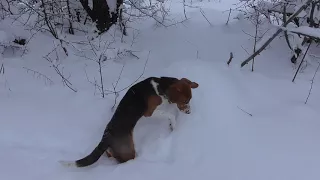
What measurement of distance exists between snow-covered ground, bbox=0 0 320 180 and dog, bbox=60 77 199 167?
12 centimetres

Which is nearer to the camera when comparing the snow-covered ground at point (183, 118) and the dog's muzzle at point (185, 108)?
the snow-covered ground at point (183, 118)

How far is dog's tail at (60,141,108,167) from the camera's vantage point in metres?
3.19

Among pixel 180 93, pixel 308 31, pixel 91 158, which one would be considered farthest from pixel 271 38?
pixel 91 158

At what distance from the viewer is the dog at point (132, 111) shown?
330 centimetres

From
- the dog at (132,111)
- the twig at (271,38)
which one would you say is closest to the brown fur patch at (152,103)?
the dog at (132,111)

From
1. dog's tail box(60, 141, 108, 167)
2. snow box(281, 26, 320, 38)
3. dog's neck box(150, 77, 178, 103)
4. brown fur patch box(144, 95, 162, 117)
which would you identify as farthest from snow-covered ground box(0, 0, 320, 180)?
snow box(281, 26, 320, 38)

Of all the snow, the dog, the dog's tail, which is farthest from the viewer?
the snow

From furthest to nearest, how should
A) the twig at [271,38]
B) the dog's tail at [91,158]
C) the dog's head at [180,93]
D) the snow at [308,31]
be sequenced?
1. the twig at [271,38]
2. the snow at [308,31]
3. the dog's head at [180,93]
4. the dog's tail at [91,158]

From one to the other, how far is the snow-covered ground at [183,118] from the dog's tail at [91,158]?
0.08 metres

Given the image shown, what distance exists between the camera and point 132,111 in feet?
11.6

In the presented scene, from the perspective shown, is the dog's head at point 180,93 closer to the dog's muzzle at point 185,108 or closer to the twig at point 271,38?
the dog's muzzle at point 185,108

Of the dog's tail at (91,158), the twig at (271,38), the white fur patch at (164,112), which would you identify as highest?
the twig at (271,38)

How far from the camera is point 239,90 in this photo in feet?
13.8

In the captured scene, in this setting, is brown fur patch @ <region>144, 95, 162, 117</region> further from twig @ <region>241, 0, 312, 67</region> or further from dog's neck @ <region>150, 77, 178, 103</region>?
twig @ <region>241, 0, 312, 67</region>
